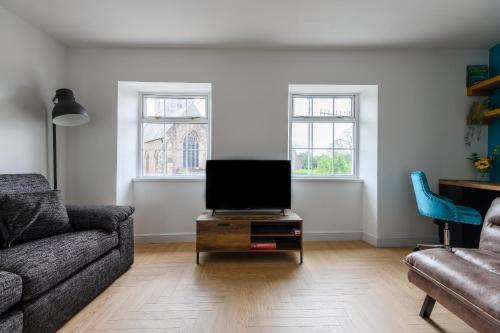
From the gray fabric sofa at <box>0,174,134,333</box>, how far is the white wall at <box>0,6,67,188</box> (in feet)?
1.33

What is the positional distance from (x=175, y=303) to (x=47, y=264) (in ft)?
2.82

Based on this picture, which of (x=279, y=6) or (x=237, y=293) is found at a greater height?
(x=279, y=6)

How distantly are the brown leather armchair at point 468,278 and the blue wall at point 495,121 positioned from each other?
5.81 ft

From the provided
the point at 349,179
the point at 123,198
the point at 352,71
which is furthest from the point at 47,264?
the point at 352,71

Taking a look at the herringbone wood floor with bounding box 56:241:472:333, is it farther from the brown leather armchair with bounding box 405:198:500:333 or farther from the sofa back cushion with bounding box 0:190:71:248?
the sofa back cushion with bounding box 0:190:71:248

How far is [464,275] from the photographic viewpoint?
140cm

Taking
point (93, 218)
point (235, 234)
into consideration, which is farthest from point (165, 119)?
point (235, 234)

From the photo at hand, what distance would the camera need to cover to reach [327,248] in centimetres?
322

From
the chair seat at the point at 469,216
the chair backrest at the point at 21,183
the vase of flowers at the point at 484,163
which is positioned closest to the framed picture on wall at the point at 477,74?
the vase of flowers at the point at 484,163

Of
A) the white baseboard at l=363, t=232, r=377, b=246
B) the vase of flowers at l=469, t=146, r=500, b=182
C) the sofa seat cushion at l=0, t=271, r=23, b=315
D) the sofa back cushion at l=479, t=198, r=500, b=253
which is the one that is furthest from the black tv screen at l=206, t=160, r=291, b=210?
the vase of flowers at l=469, t=146, r=500, b=182

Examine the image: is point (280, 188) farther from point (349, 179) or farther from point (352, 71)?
point (352, 71)

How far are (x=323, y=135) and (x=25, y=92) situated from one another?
11.0 ft

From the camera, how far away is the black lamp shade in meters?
2.52

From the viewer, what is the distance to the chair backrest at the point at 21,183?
6.84ft
